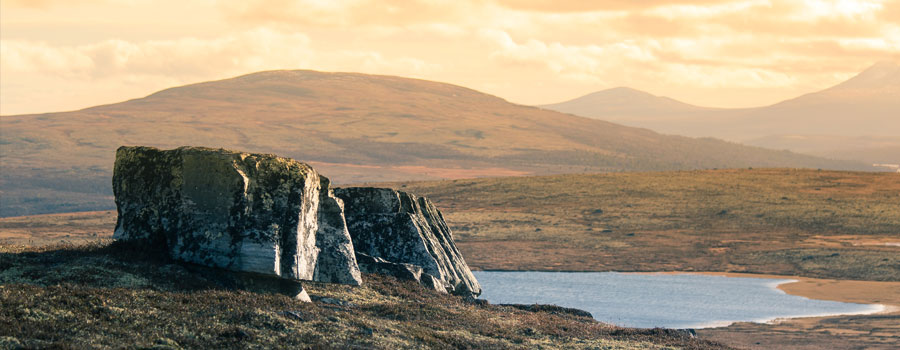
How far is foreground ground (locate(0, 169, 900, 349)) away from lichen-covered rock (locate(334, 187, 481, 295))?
41.1 ft

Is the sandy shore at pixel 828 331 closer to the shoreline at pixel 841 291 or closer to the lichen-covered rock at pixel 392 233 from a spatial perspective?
the shoreline at pixel 841 291

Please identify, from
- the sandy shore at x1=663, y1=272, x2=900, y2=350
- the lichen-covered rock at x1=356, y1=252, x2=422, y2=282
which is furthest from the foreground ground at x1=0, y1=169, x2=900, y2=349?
the lichen-covered rock at x1=356, y1=252, x2=422, y2=282

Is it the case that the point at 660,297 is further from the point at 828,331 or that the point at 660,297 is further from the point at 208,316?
the point at 208,316

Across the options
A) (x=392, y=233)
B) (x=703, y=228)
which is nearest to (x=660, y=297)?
(x=392, y=233)

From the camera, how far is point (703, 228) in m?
77.7

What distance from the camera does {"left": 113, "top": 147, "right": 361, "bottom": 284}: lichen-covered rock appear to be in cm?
→ 1861

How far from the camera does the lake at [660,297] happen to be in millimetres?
40719

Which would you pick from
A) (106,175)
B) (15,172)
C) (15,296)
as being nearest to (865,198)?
(15,296)

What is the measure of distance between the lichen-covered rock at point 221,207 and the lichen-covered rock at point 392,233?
20.4 feet

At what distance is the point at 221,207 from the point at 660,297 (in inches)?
1282

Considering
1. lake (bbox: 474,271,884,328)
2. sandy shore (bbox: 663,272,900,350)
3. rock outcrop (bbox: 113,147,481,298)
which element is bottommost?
lake (bbox: 474,271,884,328)

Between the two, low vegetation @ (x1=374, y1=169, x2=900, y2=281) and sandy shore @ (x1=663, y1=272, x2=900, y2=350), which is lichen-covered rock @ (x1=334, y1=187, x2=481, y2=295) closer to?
sandy shore @ (x1=663, y1=272, x2=900, y2=350)

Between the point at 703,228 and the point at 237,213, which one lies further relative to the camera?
the point at 703,228

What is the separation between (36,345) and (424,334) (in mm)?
6847
